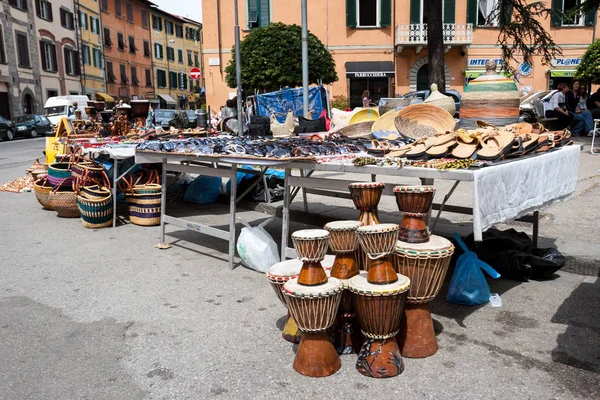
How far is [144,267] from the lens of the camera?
15.1ft

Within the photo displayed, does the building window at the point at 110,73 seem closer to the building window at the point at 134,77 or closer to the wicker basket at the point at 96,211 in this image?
the building window at the point at 134,77

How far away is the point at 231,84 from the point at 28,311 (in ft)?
63.2

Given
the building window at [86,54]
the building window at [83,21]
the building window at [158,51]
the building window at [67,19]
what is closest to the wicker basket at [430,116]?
the building window at [67,19]

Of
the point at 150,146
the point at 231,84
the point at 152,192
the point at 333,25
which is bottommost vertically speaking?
the point at 152,192

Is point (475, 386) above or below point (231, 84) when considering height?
below

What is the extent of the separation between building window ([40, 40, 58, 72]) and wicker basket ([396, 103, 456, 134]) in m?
33.7

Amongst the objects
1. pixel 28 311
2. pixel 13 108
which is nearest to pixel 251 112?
pixel 28 311

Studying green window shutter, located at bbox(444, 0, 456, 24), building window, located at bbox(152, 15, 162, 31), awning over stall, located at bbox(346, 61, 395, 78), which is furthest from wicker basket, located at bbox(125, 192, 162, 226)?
building window, located at bbox(152, 15, 162, 31)

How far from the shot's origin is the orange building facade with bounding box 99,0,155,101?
41.8m

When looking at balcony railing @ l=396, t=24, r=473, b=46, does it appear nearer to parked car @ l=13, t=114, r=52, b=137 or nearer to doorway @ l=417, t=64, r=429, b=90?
doorway @ l=417, t=64, r=429, b=90

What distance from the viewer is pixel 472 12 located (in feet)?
80.4

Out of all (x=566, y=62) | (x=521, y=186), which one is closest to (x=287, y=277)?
(x=521, y=186)

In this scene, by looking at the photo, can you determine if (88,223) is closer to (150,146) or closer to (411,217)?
(150,146)

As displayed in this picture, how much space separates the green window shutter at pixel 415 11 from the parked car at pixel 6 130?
20026 millimetres
